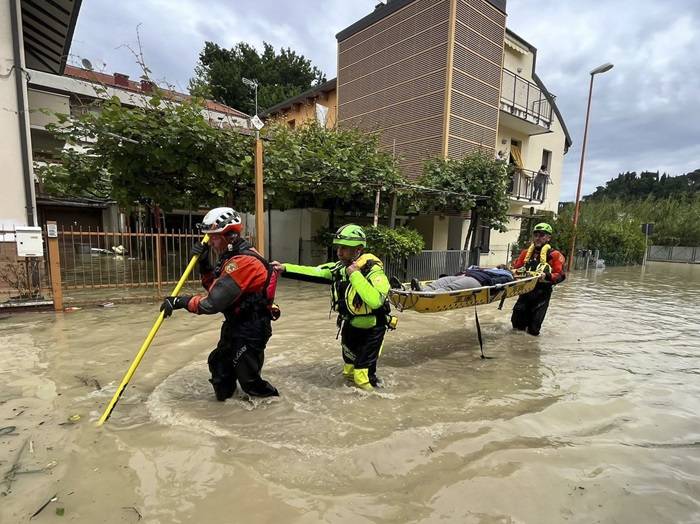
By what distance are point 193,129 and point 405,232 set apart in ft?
21.1

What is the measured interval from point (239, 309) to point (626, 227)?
2640 cm

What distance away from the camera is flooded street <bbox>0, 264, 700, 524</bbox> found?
236 cm

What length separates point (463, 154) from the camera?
49.5ft

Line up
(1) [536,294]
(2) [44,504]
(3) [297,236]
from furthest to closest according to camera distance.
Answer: (3) [297,236] < (1) [536,294] < (2) [44,504]

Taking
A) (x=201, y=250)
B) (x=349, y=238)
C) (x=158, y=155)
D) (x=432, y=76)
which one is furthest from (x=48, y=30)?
(x=432, y=76)

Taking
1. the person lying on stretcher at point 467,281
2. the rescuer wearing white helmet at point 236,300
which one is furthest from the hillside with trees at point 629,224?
the rescuer wearing white helmet at point 236,300

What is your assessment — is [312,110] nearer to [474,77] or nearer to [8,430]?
[474,77]

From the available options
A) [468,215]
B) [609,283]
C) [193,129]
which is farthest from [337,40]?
[609,283]

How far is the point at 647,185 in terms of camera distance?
228 feet

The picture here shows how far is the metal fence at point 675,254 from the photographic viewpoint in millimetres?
31516

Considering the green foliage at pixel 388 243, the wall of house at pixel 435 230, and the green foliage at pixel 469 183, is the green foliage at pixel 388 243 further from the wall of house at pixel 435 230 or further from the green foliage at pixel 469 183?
the wall of house at pixel 435 230

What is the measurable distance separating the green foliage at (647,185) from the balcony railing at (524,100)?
55154mm

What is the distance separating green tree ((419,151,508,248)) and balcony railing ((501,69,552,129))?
5377 millimetres

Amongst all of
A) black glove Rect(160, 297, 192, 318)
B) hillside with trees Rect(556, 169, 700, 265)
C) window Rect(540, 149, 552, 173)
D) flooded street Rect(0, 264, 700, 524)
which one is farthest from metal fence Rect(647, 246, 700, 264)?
black glove Rect(160, 297, 192, 318)
